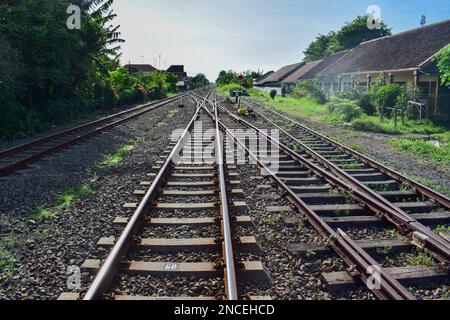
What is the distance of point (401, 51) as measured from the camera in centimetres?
2486

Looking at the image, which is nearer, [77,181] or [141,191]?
[141,191]

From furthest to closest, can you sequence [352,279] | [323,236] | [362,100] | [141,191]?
[362,100] → [141,191] → [323,236] → [352,279]

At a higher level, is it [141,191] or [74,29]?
[74,29]

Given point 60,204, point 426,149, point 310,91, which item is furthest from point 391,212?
point 310,91

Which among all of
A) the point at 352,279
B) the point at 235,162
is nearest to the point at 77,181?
the point at 235,162

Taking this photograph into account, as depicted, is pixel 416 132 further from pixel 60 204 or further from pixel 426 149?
pixel 60 204

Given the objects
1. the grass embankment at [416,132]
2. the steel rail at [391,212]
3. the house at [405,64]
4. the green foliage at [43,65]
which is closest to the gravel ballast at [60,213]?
the steel rail at [391,212]

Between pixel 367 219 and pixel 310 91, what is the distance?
29344 mm

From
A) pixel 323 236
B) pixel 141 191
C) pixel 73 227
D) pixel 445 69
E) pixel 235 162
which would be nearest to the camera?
pixel 323 236

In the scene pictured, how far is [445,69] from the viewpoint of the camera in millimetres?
12609

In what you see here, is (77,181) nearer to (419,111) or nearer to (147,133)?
(147,133)

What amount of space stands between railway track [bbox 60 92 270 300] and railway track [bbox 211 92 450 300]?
849 millimetres

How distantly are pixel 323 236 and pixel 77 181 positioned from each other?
16.5 feet

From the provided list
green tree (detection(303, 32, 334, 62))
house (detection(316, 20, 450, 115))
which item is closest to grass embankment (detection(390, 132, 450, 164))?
house (detection(316, 20, 450, 115))
